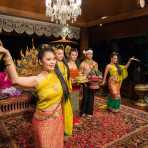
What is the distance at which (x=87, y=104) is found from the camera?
12.4 feet

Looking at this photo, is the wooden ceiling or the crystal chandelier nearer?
the crystal chandelier

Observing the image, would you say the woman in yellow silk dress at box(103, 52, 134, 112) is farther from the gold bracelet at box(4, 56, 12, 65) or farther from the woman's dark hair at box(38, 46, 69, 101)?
the gold bracelet at box(4, 56, 12, 65)

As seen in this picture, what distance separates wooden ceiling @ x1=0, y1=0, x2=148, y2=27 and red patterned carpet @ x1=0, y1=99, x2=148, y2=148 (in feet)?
8.41

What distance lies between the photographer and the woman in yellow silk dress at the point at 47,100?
5.27 feet

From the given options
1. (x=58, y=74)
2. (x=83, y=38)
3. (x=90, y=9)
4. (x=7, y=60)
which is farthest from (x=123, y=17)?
(x=7, y=60)

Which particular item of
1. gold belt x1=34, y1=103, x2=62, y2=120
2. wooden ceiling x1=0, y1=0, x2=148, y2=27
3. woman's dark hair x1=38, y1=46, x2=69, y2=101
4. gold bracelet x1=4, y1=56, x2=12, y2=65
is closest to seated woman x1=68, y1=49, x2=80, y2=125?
woman's dark hair x1=38, y1=46, x2=69, y2=101

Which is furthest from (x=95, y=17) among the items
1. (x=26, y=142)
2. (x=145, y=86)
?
(x=26, y=142)

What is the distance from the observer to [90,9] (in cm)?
620

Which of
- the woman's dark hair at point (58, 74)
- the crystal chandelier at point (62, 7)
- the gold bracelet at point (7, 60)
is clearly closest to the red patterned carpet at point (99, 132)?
the woman's dark hair at point (58, 74)

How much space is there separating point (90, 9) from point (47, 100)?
204 inches

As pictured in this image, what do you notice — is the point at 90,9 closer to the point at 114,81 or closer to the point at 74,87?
the point at 114,81

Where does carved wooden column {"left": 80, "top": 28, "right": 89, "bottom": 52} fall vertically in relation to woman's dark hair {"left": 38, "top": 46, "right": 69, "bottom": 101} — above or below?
above

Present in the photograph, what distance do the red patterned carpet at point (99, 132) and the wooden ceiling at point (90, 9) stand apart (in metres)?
2.56

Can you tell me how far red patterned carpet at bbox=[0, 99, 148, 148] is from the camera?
2.67m
